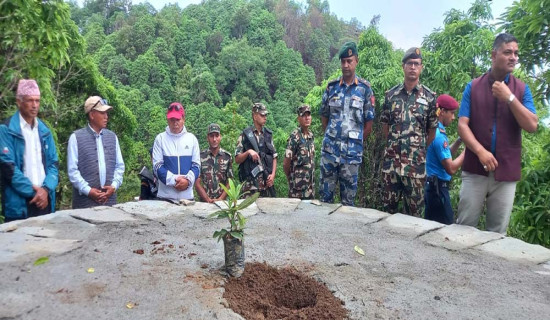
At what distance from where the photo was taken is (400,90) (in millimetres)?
4219

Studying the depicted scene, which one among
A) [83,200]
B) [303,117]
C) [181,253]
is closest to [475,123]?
[303,117]

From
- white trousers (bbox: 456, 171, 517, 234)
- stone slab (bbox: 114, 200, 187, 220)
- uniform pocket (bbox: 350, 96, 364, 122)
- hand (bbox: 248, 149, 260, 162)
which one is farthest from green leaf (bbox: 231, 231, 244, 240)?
hand (bbox: 248, 149, 260, 162)

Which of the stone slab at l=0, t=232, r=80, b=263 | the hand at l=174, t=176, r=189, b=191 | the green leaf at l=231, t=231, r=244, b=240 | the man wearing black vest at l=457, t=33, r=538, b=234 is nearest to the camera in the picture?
the green leaf at l=231, t=231, r=244, b=240

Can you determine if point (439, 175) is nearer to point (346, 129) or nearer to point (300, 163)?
point (346, 129)

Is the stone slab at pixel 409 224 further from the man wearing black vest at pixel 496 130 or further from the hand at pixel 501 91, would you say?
the hand at pixel 501 91

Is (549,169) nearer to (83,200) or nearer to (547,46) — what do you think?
(547,46)

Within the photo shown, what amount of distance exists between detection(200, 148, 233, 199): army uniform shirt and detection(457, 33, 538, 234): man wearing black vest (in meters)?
2.77

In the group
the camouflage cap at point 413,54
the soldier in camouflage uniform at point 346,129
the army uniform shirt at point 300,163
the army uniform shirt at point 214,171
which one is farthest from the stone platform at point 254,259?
the camouflage cap at point 413,54

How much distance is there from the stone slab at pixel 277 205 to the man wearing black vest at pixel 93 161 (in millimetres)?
1332

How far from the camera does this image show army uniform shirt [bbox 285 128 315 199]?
16.1ft

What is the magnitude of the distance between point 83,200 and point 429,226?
2.92m

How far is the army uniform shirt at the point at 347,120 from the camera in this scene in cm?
429

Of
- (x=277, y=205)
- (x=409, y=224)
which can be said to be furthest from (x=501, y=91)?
(x=277, y=205)

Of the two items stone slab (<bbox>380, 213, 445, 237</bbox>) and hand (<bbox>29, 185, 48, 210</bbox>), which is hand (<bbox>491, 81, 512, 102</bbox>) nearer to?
stone slab (<bbox>380, 213, 445, 237</bbox>)
